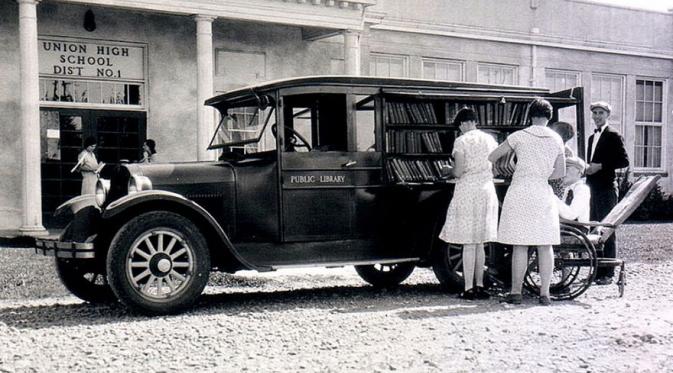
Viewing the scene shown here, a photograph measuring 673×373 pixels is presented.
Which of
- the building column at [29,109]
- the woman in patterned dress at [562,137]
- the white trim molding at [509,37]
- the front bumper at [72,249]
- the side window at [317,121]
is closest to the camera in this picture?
the front bumper at [72,249]

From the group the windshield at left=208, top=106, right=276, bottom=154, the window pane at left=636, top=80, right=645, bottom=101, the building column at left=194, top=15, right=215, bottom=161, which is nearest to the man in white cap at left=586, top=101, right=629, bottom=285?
the windshield at left=208, top=106, right=276, bottom=154

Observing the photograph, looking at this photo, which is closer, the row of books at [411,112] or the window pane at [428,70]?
the row of books at [411,112]

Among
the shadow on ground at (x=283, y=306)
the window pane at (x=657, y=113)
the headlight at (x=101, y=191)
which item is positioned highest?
the window pane at (x=657, y=113)

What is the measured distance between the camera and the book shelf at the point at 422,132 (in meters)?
7.44

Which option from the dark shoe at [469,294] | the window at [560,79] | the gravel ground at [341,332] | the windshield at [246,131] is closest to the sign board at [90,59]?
the gravel ground at [341,332]

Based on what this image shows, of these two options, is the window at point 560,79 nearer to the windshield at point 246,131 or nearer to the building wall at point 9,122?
the building wall at point 9,122

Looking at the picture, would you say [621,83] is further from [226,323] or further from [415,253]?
[226,323]

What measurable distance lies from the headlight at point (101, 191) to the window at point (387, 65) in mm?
10975

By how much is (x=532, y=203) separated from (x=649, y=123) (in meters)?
16.3

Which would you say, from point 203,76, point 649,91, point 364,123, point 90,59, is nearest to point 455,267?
point 364,123

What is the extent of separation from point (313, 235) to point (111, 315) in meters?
1.81

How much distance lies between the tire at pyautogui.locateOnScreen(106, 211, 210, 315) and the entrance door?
772 cm

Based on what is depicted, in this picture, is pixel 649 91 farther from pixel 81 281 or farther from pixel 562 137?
pixel 81 281

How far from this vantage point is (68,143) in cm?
1409
